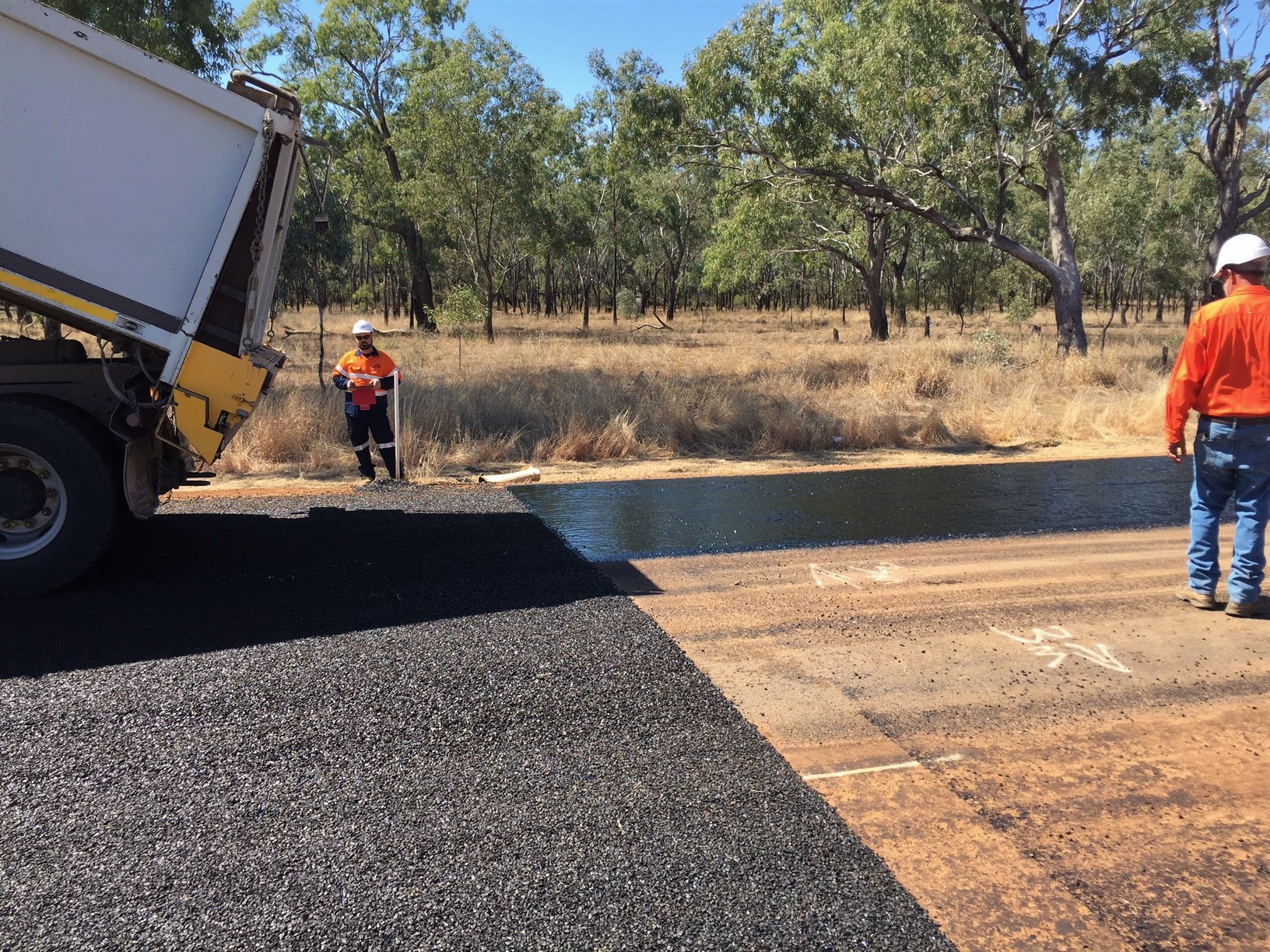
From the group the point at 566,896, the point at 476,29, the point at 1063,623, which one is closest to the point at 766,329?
the point at 476,29

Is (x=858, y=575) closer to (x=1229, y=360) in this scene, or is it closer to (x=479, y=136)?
(x=1229, y=360)

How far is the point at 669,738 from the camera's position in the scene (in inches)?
143

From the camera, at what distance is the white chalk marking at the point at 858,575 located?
582 cm

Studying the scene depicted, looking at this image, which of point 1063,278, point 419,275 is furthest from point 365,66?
point 1063,278

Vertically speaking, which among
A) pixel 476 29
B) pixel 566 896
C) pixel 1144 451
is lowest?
pixel 566 896

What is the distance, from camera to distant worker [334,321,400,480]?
9031mm

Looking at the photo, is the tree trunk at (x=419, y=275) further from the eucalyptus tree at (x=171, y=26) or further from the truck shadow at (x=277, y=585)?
the truck shadow at (x=277, y=585)

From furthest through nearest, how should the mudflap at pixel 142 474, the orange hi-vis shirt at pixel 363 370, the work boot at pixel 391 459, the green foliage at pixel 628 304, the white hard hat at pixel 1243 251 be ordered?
1. the green foliage at pixel 628 304
2. the work boot at pixel 391 459
3. the orange hi-vis shirt at pixel 363 370
4. the mudflap at pixel 142 474
5. the white hard hat at pixel 1243 251

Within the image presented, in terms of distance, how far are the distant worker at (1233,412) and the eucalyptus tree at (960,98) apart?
53.7 ft

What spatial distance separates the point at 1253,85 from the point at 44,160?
2568 centimetres

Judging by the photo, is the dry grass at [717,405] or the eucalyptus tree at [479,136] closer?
the dry grass at [717,405]

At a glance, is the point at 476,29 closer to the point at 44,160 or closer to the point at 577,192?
the point at 577,192

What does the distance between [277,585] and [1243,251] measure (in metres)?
5.83


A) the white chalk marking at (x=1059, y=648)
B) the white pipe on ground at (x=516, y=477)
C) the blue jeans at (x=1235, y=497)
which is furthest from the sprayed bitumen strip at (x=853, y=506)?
the white chalk marking at (x=1059, y=648)
